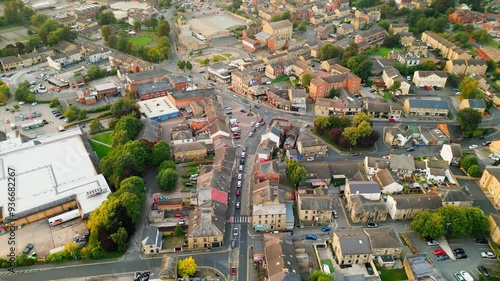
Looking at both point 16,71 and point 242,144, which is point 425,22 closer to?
point 242,144

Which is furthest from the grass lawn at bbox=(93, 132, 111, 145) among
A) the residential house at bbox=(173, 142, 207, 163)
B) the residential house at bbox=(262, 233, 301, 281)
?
the residential house at bbox=(262, 233, 301, 281)

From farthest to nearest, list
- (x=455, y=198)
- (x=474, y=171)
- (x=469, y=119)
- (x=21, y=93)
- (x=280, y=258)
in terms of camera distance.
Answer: (x=21, y=93), (x=469, y=119), (x=474, y=171), (x=455, y=198), (x=280, y=258)

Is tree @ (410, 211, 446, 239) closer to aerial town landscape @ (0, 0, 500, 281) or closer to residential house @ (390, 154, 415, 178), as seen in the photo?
aerial town landscape @ (0, 0, 500, 281)

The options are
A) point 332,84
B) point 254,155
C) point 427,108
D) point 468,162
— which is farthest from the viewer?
point 332,84

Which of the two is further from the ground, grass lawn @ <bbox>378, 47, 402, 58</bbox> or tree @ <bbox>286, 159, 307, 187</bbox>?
tree @ <bbox>286, 159, 307, 187</bbox>

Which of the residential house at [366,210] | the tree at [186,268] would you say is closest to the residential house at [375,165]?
the residential house at [366,210]

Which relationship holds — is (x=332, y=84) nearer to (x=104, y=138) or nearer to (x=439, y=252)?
(x=439, y=252)

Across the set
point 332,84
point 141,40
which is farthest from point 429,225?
point 141,40
